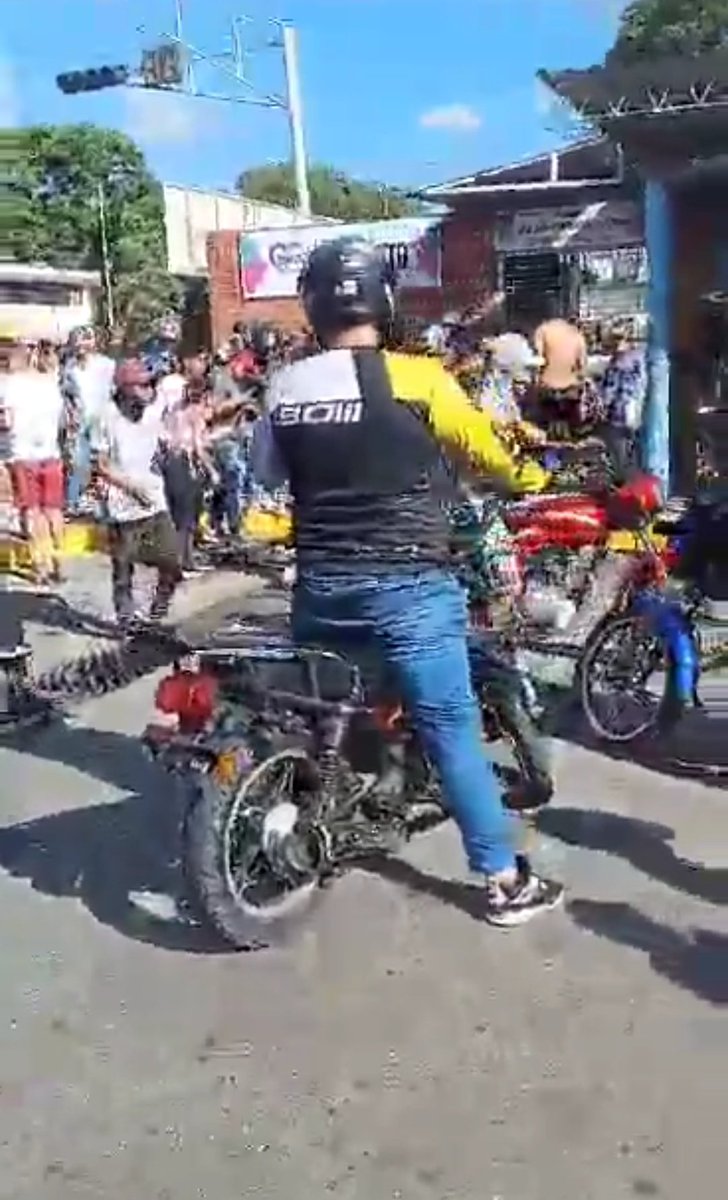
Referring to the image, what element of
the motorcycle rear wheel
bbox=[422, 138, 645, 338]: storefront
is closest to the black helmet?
the motorcycle rear wheel

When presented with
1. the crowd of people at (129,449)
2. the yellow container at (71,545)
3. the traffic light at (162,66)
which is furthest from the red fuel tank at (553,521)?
the traffic light at (162,66)

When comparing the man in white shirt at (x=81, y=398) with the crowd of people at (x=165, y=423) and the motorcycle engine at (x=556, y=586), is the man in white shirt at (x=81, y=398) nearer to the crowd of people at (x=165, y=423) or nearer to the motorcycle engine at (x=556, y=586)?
the crowd of people at (x=165, y=423)

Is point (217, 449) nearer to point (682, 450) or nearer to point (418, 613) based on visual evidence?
point (682, 450)

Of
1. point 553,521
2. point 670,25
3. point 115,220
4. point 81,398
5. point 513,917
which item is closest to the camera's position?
point 513,917

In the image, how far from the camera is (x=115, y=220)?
4919 cm

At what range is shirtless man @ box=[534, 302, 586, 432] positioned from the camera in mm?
10609

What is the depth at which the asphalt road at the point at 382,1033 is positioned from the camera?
3551 mm

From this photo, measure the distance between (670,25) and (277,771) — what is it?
72.2 ft

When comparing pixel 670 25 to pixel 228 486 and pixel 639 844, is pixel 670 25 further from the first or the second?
pixel 639 844

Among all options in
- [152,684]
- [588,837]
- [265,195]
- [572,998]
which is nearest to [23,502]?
[152,684]

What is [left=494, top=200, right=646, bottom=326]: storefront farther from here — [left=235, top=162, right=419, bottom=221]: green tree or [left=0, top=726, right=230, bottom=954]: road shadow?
[left=235, top=162, right=419, bottom=221]: green tree

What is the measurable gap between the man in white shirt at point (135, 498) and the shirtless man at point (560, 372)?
2.49m

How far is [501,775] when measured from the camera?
5336 millimetres

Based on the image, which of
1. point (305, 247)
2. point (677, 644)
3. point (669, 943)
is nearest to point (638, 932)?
point (669, 943)
